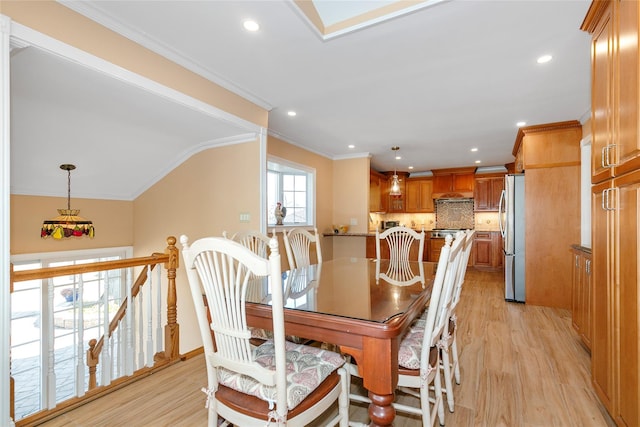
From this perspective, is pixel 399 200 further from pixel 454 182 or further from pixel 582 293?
pixel 582 293

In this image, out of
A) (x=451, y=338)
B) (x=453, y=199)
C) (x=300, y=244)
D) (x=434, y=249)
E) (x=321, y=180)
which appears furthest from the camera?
(x=453, y=199)

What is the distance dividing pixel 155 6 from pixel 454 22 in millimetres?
1838

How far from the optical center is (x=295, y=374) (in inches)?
49.3

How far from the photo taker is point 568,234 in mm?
3918

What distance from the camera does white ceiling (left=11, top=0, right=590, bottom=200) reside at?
6.17 feet

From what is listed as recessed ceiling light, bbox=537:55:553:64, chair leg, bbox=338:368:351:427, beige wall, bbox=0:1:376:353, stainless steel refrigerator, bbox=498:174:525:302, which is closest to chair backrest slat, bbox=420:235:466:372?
chair leg, bbox=338:368:351:427

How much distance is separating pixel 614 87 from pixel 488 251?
592 cm

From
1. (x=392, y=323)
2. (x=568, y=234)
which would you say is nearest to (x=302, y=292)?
(x=392, y=323)

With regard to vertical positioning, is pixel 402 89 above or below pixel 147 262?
above

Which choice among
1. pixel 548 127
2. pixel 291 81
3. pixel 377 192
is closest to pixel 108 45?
pixel 291 81

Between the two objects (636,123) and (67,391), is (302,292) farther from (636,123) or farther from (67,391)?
(67,391)

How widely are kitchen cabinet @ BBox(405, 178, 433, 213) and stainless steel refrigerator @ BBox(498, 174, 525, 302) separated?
10.8 feet

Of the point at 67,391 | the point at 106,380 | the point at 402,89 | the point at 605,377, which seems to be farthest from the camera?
the point at 67,391

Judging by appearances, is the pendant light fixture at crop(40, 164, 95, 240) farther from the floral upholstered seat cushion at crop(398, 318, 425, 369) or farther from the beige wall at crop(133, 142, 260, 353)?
the floral upholstered seat cushion at crop(398, 318, 425, 369)
